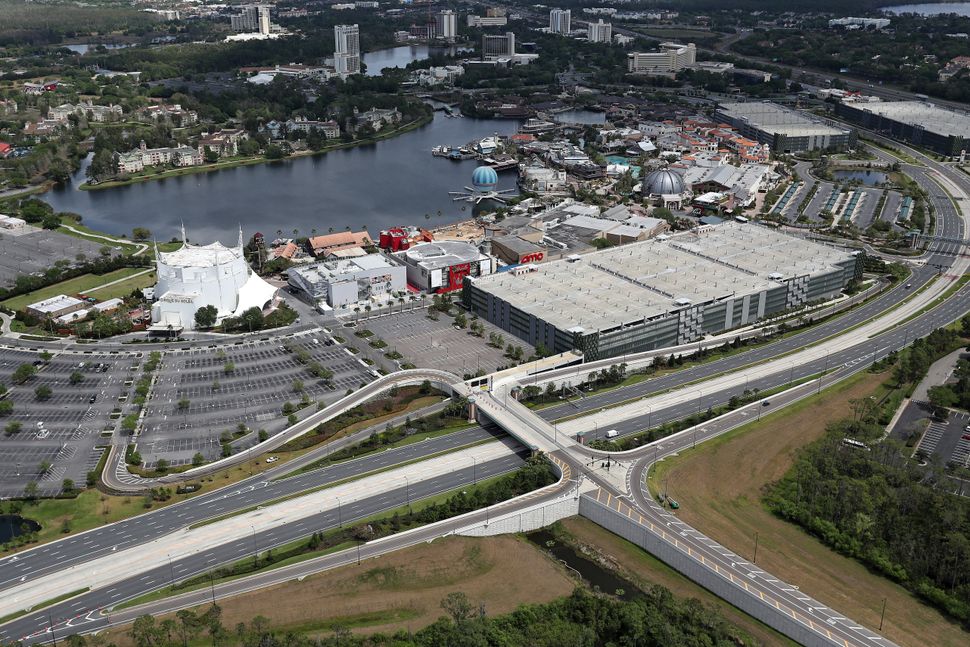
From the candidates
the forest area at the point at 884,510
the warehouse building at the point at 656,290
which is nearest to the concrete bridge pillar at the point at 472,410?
the warehouse building at the point at 656,290

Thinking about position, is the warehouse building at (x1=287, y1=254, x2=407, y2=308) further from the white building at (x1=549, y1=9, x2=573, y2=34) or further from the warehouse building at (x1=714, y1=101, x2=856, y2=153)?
the white building at (x1=549, y1=9, x2=573, y2=34)

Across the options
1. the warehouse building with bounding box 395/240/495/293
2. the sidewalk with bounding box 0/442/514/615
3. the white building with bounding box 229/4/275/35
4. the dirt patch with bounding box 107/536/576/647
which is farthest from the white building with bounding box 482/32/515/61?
the dirt patch with bounding box 107/536/576/647

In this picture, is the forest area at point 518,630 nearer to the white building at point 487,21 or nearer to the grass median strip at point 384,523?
the grass median strip at point 384,523

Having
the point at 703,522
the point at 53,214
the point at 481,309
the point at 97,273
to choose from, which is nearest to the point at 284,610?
the point at 703,522

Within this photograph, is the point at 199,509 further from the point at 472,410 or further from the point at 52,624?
the point at 472,410

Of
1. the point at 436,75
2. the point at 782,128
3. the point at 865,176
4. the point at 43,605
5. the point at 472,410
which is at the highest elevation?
the point at 436,75

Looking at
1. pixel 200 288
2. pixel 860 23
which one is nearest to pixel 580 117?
pixel 200 288
